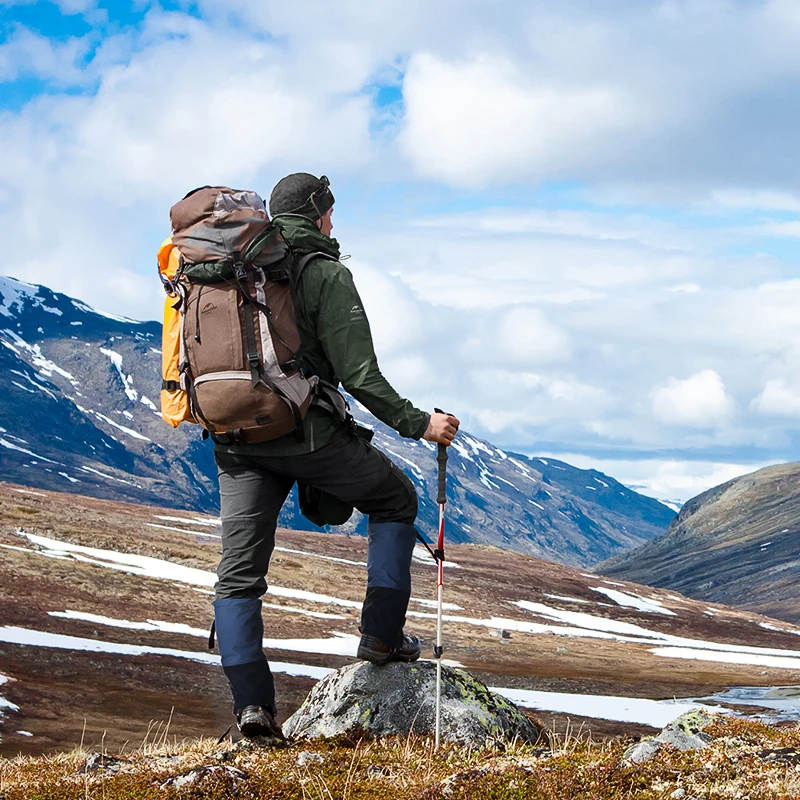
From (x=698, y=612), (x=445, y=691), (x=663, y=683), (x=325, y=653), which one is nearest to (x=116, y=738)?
(x=445, y=691)

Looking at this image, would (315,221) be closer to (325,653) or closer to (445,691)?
(445,691)

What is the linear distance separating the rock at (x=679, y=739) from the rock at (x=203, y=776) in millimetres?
2560

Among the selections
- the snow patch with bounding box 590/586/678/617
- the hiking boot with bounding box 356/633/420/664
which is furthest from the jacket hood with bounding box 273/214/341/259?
the snow patch with bounding box 590/586/678/617

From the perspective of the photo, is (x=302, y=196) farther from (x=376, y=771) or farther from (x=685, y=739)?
(x=685, y=739)

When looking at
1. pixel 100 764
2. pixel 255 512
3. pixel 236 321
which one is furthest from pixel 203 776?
pixel 236 321

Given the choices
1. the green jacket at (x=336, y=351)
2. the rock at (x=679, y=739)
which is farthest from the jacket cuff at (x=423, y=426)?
the rock at (x=679, y=739)

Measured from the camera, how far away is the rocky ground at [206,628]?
A: 28.5 meters

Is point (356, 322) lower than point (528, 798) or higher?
higher

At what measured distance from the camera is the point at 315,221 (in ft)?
27.6

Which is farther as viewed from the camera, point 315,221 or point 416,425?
point 315,221

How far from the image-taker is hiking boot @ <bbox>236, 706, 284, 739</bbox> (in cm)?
784

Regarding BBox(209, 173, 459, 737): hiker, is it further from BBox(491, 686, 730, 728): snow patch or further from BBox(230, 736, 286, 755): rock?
BBox(491, 686, 730, 728): snow patch

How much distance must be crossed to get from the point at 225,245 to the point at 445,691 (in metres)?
4.70

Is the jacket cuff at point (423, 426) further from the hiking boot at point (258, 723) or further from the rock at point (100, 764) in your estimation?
the rock at point (100, 764)
